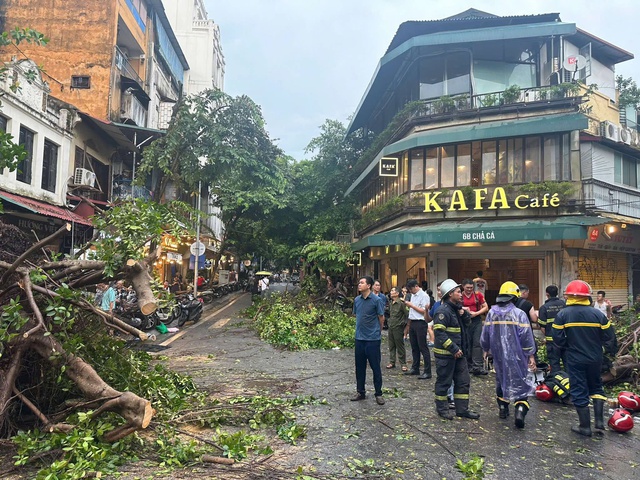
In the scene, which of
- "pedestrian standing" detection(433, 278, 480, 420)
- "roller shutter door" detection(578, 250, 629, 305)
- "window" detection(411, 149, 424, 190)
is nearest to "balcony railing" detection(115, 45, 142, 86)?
"window" detection(411, 149, 424, 190)

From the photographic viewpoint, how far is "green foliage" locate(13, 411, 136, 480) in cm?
355

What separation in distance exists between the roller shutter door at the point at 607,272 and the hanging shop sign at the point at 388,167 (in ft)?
25.2

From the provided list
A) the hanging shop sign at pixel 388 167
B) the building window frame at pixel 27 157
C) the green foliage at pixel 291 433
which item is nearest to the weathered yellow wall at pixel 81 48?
the building window frame at pixel 27 157

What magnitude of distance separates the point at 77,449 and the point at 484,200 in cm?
1525

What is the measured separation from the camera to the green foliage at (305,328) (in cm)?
1107

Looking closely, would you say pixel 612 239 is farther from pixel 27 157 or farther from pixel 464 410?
pixel 27 157

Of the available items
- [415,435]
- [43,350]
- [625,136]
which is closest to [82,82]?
[43,350]

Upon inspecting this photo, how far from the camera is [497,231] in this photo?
14.5 meters

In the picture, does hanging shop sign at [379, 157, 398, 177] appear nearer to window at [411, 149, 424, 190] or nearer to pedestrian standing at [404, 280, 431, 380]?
window at [411, 149, 424, 190]

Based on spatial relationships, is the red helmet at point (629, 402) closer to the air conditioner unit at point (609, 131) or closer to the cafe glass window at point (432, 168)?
the cafe glass window at point (432, 168)

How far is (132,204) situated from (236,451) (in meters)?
3.62

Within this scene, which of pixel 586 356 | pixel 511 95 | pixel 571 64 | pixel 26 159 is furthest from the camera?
pixel 571 64

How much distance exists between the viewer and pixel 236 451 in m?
4.06

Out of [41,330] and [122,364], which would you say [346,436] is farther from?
[41,330]
